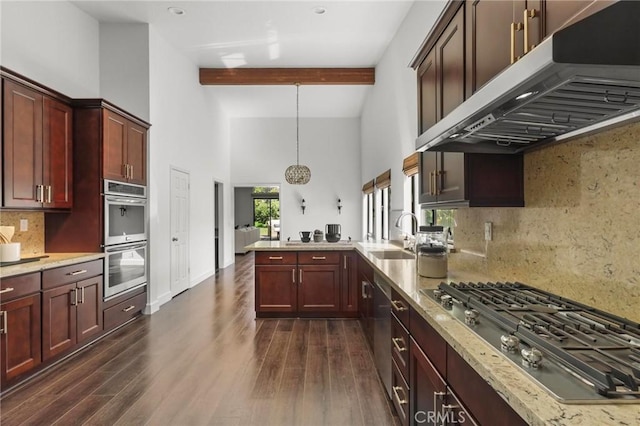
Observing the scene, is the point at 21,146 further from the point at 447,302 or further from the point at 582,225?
the point at 582,225

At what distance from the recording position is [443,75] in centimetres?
210

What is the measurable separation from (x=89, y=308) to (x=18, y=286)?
93cm

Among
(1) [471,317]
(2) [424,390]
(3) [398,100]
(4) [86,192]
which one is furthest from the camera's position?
(3) [398,100]

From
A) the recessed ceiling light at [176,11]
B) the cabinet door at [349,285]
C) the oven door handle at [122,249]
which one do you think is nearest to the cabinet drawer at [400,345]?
the cabinet door at [349,285]

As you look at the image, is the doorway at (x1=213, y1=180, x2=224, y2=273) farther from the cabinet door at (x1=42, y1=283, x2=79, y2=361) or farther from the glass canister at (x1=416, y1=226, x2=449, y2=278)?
the glass canister at (x1=416, y1=226, x2=449, y2=278)

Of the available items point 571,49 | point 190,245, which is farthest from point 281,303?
point 571,49

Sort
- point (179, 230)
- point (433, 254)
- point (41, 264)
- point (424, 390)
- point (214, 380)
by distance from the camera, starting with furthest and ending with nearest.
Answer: point (179, 230)
point (41, 264)
point (214, 380)
point (433, 254)
point (424, 390)

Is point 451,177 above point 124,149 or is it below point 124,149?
below

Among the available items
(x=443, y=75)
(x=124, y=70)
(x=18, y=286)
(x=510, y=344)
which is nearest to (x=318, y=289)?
(x=18, y=286)

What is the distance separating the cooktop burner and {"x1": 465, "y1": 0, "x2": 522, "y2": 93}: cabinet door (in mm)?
937

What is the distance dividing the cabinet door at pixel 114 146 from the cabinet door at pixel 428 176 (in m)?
3.32

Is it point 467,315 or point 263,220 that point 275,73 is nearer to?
point 467,315

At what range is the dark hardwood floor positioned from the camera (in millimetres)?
2297

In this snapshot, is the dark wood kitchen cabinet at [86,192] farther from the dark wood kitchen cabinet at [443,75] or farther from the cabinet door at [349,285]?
the dark wood kitchen cabinet at [443,75]
